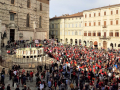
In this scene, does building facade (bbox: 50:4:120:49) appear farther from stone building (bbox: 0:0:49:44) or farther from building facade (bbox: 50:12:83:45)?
stone building (bbox: 0:0:49:44)

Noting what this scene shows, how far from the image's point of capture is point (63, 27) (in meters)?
50.9

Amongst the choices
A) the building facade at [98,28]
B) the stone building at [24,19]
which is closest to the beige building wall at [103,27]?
the building facade at [98,28]

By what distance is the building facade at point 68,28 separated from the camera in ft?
154

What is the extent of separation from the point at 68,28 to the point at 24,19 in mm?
19958

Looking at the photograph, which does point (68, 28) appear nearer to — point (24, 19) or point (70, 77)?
point (24, 19)

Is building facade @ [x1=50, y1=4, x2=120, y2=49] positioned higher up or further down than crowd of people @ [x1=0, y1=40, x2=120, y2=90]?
higher up

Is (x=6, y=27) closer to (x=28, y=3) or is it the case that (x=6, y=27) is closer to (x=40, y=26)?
(x=28, y=3)

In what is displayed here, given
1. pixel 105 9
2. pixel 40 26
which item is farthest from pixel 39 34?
pixel 105 9

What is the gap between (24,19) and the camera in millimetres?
33875

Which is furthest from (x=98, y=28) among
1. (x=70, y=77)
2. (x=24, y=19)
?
(x=70, y=77)

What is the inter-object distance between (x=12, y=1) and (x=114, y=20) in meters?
27.4

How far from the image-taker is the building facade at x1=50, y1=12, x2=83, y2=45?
4681 cm

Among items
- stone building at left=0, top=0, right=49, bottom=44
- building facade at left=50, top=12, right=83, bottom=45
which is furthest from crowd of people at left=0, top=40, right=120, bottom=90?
building facade at left=50, top=12, right=83, bottom=45

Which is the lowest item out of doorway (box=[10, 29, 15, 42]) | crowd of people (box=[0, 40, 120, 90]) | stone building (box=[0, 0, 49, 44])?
crowd of people (box=[0, 40, 120, 90])
